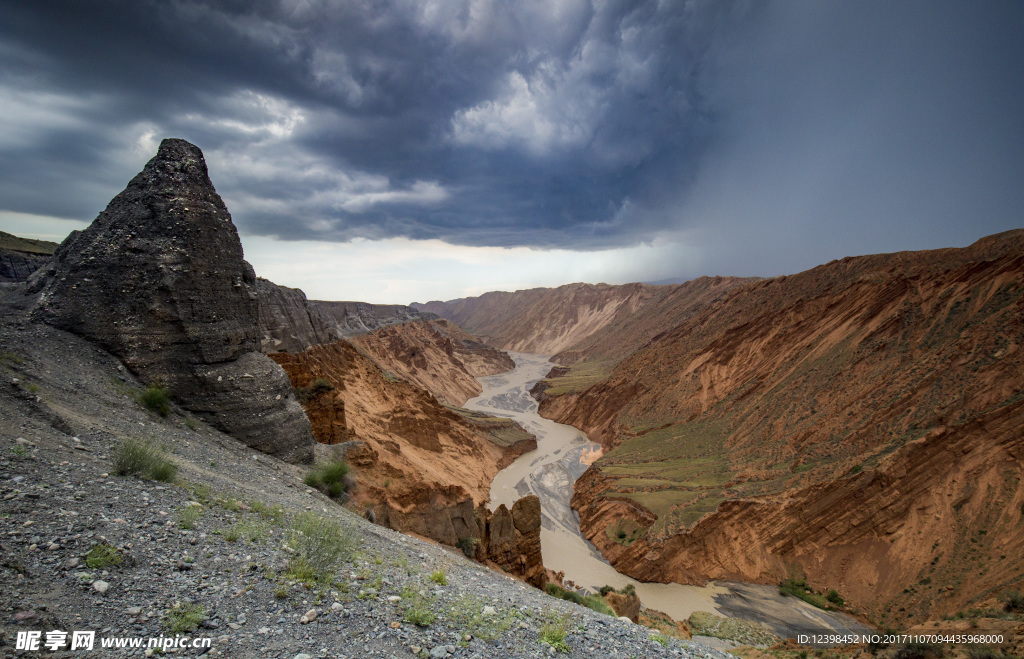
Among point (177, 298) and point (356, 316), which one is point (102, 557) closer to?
point (177, 298)

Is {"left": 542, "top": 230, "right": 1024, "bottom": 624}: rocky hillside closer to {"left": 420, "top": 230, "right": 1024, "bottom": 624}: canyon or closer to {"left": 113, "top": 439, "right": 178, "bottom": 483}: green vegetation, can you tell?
{"left": 420, "top": 230, "right": 1024, "bottom": 624}: canyon

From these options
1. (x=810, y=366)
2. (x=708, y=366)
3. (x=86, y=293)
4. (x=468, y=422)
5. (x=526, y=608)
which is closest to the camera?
(x=526, y=608)

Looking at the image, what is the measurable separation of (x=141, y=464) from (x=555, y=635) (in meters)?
6.62

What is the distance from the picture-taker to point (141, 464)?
6539 mm

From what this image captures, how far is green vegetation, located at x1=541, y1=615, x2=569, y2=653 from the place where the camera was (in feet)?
17.5

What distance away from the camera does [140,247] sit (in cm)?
1041

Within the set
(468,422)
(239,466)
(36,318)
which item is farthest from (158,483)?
(468,422)

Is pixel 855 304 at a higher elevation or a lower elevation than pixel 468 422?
higher

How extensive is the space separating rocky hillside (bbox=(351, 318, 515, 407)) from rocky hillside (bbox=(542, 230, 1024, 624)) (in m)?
36.3

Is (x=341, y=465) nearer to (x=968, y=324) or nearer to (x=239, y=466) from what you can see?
(x=239, y=466)

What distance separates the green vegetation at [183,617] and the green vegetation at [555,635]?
151 inches

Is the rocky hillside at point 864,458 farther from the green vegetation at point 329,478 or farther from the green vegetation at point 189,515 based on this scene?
the green vegetation at point 189,515

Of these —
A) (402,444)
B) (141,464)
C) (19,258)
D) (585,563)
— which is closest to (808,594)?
(585,563)

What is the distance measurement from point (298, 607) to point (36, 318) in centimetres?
1024
